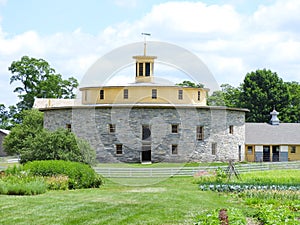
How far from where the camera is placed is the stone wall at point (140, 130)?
4053 centimetres

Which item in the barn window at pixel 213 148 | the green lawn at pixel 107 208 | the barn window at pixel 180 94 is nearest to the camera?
the green lawn at pixel 107 208

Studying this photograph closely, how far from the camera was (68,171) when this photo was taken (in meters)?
21.8

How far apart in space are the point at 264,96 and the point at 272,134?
17.0m

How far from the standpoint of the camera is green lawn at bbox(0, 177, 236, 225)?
12.8m

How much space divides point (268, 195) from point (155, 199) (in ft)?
13.5

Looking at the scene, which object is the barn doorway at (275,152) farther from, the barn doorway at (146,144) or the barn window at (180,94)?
the barn doorway at (146,144)

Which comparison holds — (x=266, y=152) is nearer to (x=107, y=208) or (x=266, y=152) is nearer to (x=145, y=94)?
(x=145, y=94)

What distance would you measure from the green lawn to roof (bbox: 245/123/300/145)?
31439 millimetres

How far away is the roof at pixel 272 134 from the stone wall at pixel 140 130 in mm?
7998

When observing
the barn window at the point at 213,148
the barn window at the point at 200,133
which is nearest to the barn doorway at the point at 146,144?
the barn window at the point at 200,133

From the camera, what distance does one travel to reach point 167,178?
29.3 metres

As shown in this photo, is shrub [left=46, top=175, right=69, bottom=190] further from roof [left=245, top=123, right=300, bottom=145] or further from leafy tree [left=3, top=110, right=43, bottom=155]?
roof [left=245, top=123, right=300, bottom=145]

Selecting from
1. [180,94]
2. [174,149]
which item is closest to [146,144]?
[174,149]

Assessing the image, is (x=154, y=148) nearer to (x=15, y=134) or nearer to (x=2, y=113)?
(x=15, y=134)
